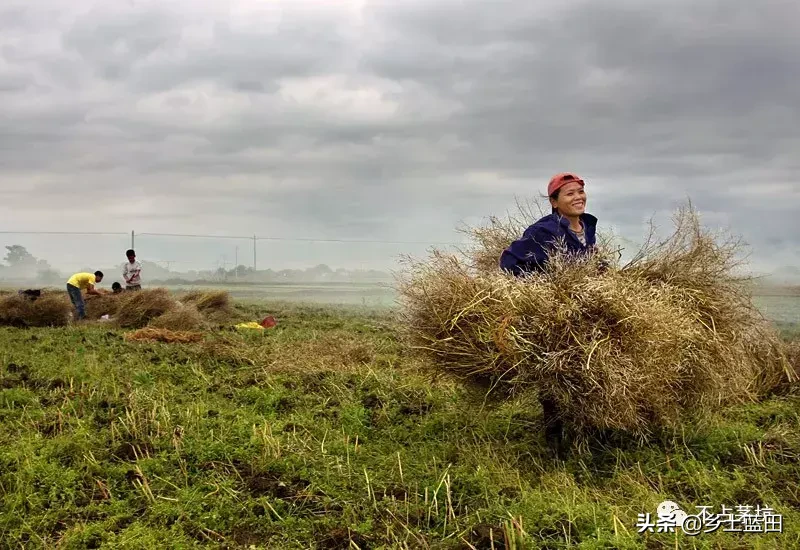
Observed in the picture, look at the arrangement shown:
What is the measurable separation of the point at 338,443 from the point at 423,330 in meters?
0.97

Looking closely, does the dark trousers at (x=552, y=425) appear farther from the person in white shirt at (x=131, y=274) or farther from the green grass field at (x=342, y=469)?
the person in white shirt at (x=131, y=274)

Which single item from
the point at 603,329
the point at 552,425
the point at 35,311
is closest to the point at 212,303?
the point at 35,311

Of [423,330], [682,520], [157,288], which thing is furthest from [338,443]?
[157,288]

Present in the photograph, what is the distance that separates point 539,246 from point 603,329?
2.23 feet

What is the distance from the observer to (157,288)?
40.3ft

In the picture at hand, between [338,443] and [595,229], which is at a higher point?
[595,229]

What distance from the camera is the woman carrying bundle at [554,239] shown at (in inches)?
164

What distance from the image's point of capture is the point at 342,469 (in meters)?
3.97

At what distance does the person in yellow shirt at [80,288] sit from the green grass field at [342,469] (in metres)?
6.60

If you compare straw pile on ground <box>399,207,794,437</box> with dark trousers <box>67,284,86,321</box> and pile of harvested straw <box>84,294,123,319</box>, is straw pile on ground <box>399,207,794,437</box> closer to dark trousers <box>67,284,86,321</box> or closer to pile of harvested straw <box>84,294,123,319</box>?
pile of harvested straw <box>84,294,123,319</box>

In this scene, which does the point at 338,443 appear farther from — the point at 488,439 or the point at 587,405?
the point at 587,405

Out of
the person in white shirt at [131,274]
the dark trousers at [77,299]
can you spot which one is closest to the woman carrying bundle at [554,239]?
the dark trousers at [77,299]

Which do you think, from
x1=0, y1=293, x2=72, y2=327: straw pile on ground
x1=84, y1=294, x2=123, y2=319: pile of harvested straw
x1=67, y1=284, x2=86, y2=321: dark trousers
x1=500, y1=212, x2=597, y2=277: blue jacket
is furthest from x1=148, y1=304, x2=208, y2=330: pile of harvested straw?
x1=500, y1=212, x2=597, y2=277: blue jacket

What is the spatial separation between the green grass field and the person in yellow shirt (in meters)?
6.60
